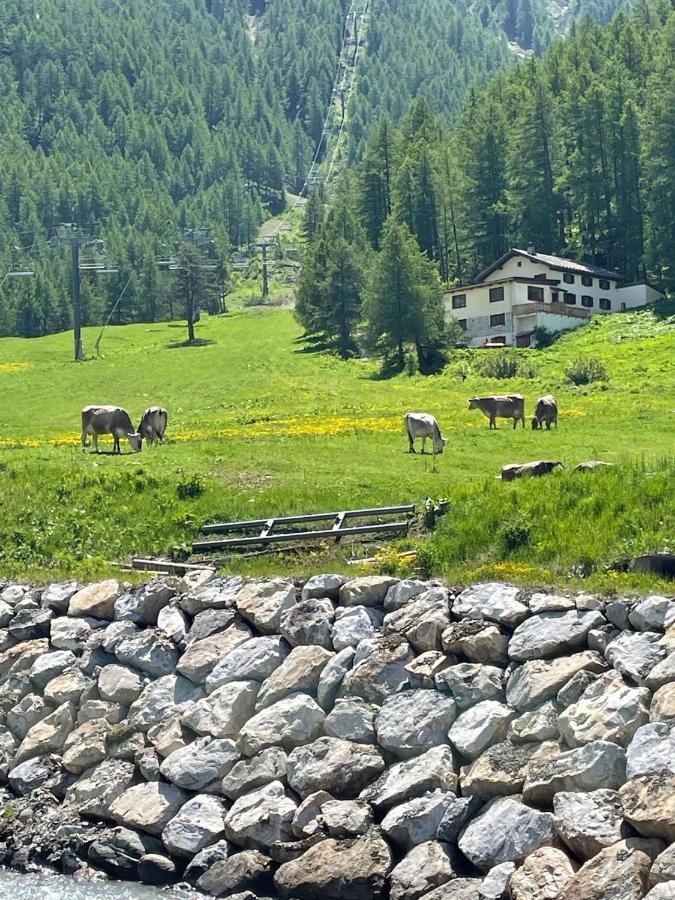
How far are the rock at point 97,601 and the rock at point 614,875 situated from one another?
36.4ft

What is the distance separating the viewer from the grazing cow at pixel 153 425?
44094 mm

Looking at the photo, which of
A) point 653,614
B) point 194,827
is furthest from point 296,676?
point 653,614

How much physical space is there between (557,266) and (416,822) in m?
78.7

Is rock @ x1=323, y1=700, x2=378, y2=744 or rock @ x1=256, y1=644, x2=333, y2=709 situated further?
rock @ x1=256, y1=644, x2=333, y2=709

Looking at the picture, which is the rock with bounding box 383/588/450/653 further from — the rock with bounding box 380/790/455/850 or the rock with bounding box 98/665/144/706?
the rock with bounding box 98/665/144/706

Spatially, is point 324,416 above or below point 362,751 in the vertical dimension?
above

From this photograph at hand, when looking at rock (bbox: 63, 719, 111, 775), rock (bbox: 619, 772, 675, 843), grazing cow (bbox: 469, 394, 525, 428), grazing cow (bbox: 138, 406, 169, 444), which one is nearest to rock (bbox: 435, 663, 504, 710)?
rock (bbox: 619, 772, 675, 843)

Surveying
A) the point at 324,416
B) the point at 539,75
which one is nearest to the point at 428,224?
the point at 539,75

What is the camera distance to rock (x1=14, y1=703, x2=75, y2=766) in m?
22.9

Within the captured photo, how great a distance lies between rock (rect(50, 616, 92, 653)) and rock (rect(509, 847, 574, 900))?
33.4 feet

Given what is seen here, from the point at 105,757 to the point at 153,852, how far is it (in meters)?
2.50

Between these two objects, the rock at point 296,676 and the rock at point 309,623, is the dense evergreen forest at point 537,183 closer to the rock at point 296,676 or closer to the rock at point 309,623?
the rock at point 309,623

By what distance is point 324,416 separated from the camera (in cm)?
5119

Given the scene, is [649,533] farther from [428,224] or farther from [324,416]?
[428,224]
